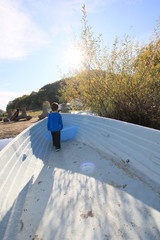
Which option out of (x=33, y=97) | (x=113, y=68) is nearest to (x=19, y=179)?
(x=113, y=68)

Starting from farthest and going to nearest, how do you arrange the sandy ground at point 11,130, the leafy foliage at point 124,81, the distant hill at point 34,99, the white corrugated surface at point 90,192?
the distant hill at point 34,99 < the sandy ground at point 11,130 < the leafy foliage at point 124,81 < the white corrugated surface at point 90,192

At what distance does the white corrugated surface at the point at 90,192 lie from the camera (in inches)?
40.2

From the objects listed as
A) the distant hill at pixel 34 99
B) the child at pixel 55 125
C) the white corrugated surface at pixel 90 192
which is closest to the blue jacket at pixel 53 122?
the child at pixel 55 125

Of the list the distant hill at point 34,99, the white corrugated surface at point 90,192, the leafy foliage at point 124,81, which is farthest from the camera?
the distant hill at point 34,99

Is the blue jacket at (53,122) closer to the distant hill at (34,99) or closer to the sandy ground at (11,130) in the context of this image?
the sandy ground at (11,130)

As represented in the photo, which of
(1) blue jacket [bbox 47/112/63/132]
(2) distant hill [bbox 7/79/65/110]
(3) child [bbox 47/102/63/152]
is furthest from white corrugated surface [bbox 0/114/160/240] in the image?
(2) distant hill [bbox 7/79/65/110]

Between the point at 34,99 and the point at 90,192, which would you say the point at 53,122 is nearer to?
the point at 90,192

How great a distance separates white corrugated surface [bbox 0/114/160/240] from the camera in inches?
40.2

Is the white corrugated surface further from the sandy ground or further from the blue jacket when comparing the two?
the sandy ground

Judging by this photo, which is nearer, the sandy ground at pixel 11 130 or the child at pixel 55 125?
the child at pixel 55 125

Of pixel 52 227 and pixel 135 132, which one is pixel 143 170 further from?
pixel 52 227

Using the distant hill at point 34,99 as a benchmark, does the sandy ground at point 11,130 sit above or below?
below

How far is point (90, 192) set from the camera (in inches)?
55.8

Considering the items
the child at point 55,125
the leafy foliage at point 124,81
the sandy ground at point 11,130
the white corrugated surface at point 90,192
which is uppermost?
the leafy foliage at point 124,81
